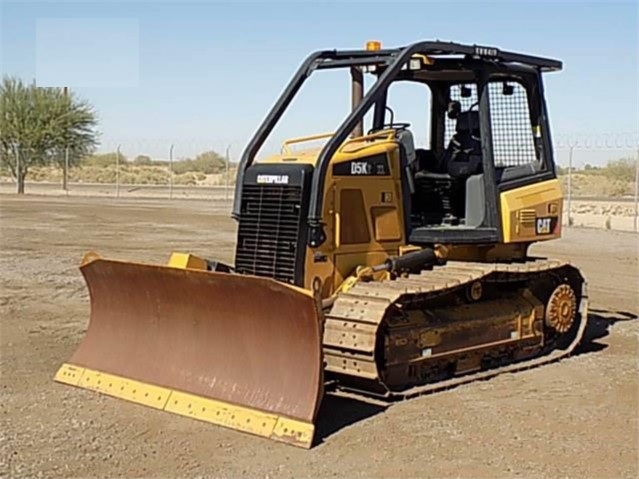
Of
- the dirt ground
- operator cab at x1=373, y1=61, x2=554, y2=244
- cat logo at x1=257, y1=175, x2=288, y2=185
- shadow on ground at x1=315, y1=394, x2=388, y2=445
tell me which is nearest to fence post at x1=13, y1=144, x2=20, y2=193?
the dirt ground

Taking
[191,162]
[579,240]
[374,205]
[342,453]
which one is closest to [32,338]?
[374,205]

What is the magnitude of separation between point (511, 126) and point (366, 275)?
223 centimetres

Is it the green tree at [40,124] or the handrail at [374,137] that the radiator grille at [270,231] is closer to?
the handrail at [374,137]

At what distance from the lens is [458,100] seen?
30.3 feet

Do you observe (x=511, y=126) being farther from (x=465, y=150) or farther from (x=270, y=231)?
(x=270, y=231)

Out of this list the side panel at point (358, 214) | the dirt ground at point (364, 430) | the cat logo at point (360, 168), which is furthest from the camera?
the cat logo at point (360, 168)

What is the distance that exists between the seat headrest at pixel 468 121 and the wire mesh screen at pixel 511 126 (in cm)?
19

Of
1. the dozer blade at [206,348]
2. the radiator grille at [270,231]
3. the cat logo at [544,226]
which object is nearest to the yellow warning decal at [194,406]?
the dozer blade at [206,348]

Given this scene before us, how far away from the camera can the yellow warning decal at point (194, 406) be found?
6.43 m

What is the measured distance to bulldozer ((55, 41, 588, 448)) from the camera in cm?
702

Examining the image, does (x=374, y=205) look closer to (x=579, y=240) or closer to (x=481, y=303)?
(x=481, y=303)

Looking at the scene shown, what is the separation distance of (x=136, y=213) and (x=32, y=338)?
19.7 meters

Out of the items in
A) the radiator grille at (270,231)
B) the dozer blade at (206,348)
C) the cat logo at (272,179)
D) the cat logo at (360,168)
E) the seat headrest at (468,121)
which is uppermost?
the seat headrest at (468,121)

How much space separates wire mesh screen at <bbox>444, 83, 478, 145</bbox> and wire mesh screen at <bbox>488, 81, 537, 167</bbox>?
23cm
